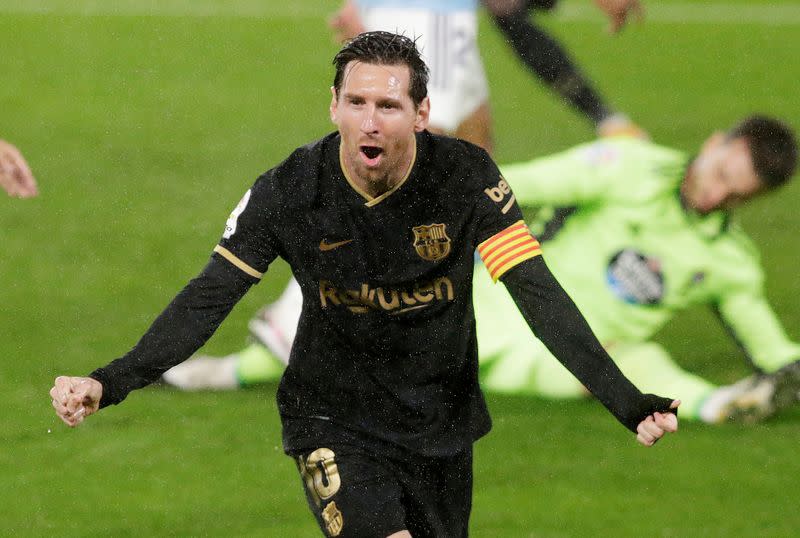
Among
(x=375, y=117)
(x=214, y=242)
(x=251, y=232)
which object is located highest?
(x=375, y=117)

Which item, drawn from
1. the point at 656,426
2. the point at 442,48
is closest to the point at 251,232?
the point at 656,426

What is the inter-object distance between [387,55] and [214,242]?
5683 millimetres

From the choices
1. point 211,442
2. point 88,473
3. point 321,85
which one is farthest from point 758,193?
point 321,85

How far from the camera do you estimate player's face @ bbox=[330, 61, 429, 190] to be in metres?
4.35

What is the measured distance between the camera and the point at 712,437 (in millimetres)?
7023

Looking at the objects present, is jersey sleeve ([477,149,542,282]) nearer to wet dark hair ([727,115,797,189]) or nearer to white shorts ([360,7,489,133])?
wet dark hair ([727,115,797,189])

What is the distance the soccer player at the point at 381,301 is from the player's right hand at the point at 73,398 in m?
0.02

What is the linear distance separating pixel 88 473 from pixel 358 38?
274 centimetres

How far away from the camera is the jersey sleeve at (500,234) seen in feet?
14.8

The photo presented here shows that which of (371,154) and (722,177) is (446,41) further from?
(371,154)

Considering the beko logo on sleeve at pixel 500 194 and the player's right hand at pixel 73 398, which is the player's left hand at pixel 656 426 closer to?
the beko logo on sleeve at pixel 500 194

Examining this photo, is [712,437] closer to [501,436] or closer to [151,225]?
[501,436]

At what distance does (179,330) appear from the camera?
177 inches

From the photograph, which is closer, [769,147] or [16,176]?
[16,176]
